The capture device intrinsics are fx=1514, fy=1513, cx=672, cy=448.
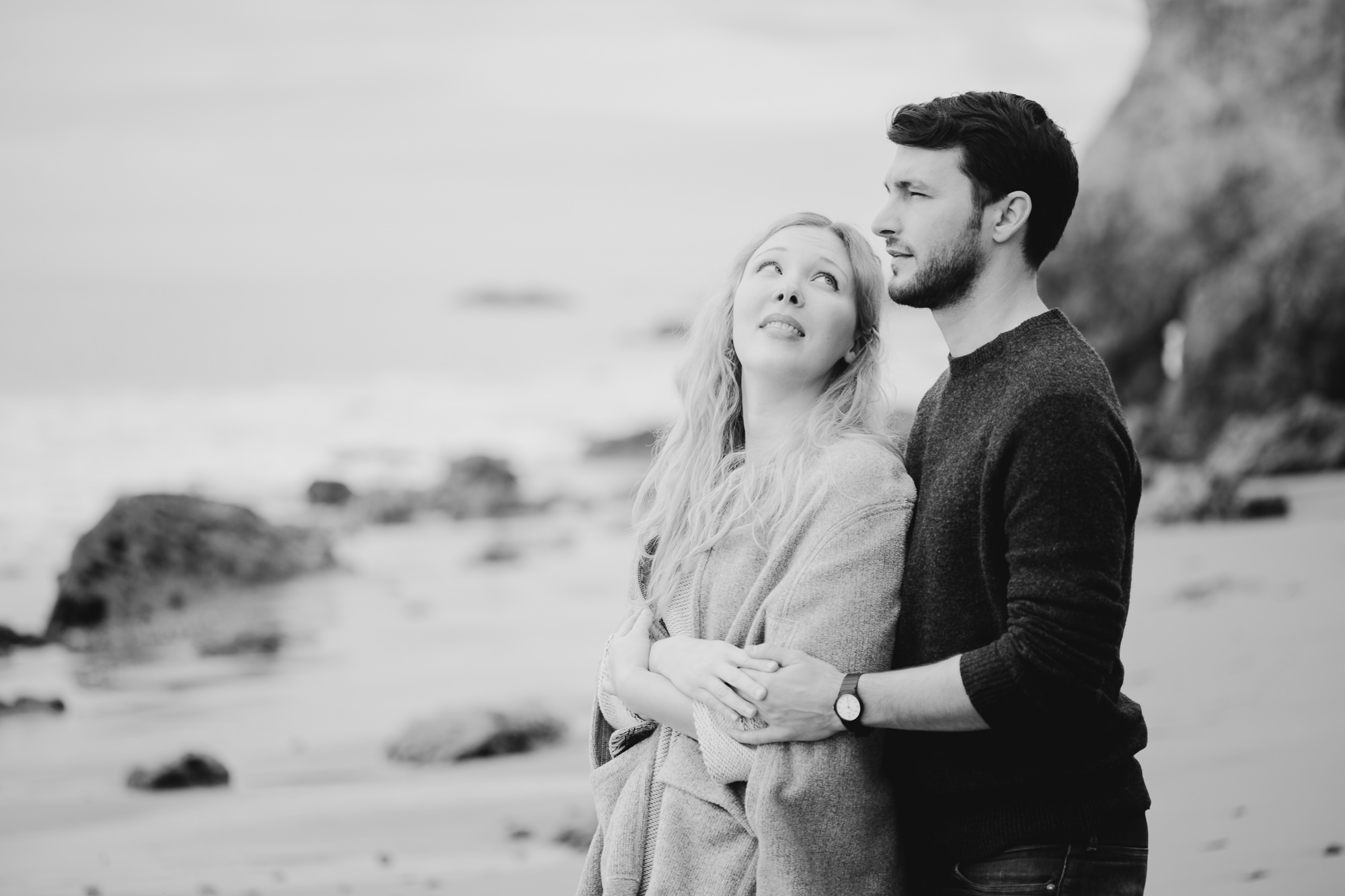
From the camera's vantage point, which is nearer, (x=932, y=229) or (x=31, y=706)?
(x=932, y=229)

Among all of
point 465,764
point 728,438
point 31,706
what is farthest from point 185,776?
point 728,438

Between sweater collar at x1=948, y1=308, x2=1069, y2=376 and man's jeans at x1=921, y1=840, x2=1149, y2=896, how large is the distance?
91cm

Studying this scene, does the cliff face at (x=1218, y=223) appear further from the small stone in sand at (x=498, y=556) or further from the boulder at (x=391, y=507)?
the boulder at (x=391, y=507)

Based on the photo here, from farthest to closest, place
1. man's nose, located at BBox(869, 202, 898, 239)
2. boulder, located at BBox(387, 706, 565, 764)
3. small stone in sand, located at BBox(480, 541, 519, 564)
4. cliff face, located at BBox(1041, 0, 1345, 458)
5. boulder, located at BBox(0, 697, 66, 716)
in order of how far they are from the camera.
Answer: cliff face, located at BBox(1041, 0, 1345, 458)
small stone in sand, located at BBox(480, 541, 519, 564)
boulder, located at BBox(0, 697, 66, 716)
boulder, located at BBox(387, 706, 565, 764)
man's nose, located at BBox(869, 202, 898, 239)

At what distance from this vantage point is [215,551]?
9539 mm

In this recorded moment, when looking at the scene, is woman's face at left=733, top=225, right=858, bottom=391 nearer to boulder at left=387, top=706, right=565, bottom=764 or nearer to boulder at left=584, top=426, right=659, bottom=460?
boulder at left=387, top=706, right=565, bottom=764

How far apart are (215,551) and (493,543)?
7.06 feet

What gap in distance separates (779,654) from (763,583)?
0.75 feet

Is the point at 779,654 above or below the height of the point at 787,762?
above

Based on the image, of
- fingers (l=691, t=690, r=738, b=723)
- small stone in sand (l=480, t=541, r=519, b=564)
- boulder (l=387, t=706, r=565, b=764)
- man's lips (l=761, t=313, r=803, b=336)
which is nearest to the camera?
fingers (l=691, t=690, r=738, b=723)

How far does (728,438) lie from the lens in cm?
355

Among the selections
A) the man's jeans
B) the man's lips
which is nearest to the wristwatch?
the man's jeans

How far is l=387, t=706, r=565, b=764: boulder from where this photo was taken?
616cm

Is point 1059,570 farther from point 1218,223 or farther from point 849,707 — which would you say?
point 1218,223
